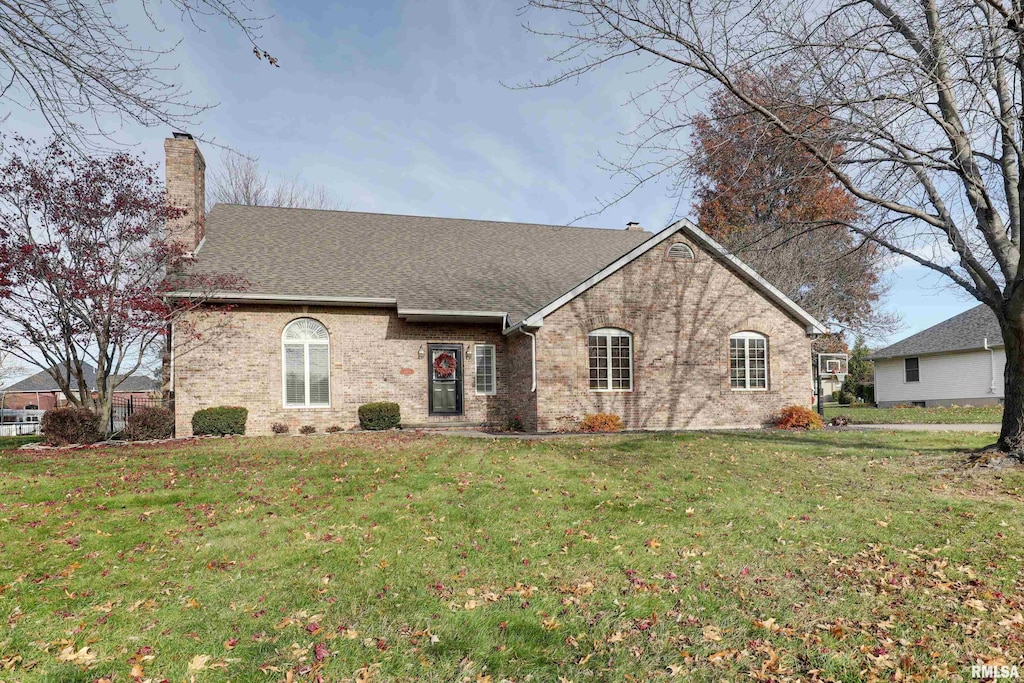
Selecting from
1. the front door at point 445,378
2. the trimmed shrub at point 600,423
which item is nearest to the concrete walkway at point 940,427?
the trimmed shrub at point 600,423

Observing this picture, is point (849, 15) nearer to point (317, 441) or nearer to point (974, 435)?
point (974, 435)

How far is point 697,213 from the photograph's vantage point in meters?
29.2

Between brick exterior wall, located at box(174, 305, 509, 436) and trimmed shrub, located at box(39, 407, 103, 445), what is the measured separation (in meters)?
1.91

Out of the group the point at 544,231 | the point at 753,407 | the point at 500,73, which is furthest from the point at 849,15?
the point at 544,231

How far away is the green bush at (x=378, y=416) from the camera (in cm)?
1474

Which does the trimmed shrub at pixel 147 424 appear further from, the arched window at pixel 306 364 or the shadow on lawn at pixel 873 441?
the shadow on lawn at pixel 873 441

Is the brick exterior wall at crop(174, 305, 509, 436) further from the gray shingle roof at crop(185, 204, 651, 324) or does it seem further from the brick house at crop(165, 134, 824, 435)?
the gray shingle roof at crop(185, 204, 651, 324)

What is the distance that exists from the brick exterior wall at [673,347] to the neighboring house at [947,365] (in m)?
15.5

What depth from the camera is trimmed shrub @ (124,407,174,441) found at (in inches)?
516

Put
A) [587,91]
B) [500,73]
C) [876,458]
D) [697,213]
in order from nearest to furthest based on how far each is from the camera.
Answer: [500,73]
[587,91]
[876,458]
[697,213]

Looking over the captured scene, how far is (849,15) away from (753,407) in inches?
407

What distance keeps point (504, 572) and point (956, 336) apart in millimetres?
30580

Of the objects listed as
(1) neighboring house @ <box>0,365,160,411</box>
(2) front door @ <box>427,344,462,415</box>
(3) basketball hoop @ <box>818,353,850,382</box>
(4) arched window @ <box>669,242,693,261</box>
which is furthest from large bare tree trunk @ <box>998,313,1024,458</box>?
(1) neighboring house @ <box>0,365,160,411</box>

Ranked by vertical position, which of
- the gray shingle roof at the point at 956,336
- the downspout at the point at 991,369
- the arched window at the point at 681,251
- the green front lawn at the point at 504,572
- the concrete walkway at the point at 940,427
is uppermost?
the arched window at the point at 681,251
